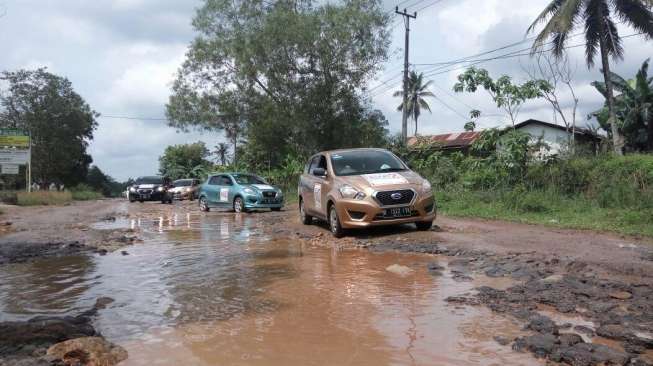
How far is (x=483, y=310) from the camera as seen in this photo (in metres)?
4.74

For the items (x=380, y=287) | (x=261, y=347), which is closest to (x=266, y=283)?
(x=380, y=287)

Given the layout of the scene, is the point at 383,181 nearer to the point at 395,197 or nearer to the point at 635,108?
the point at 395,197

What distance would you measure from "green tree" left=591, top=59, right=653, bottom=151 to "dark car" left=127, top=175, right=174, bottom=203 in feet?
84.5

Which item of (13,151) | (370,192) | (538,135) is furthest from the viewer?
(13,151)

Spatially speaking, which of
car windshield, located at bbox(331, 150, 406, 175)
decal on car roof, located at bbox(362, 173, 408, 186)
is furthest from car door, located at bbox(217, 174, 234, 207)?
decal on car roof, located at bbox(362, 173, 408, 186)

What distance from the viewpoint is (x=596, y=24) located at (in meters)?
22.5

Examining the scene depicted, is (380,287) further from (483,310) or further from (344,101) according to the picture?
(344,101)

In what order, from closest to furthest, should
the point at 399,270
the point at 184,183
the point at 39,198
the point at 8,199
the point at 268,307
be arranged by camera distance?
1. the point at 268,307
2. the point at 399,270
3. the point at 8,199
4. the point at 39,198
5. the point at 184,183

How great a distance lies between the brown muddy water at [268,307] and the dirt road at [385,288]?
0.07ft

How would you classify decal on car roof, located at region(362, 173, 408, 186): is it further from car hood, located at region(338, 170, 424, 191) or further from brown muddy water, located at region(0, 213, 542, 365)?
brown muddy water, located at region(0, 213, 542, 365)

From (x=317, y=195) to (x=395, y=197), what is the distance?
87.7 inches

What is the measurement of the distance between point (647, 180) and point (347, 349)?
1227 cm

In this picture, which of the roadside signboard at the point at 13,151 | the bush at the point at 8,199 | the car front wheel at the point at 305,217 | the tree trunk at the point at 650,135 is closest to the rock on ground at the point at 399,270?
the car front wheel at the point at 305,217

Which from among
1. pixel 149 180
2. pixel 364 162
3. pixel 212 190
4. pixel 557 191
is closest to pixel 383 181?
pixel 364 162
